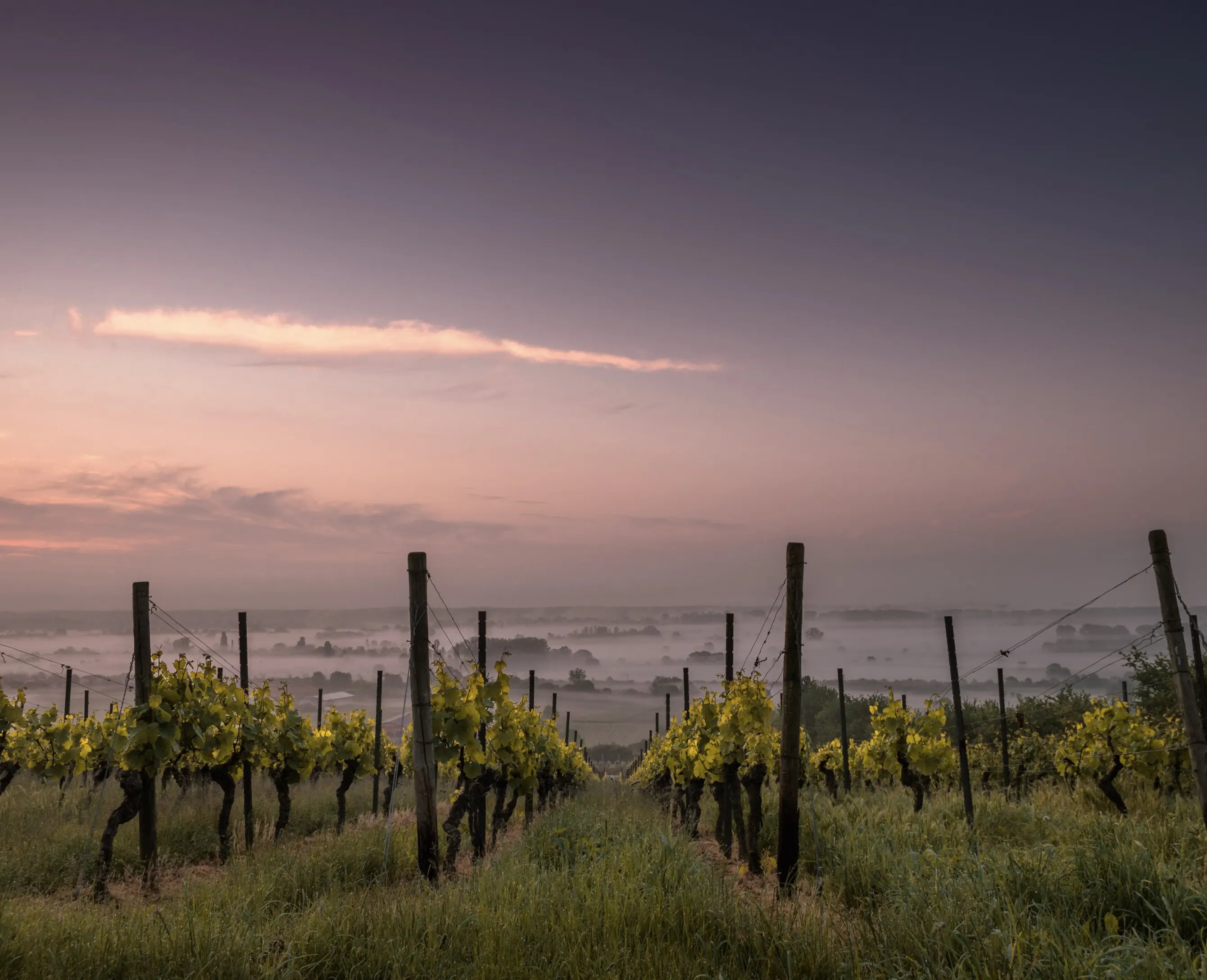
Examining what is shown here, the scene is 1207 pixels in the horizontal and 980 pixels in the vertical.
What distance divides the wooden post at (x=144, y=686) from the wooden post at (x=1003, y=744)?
18.4 m

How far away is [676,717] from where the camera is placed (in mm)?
19844

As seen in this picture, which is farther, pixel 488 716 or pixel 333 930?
pixel 488 716

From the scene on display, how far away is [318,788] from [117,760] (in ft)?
51.8

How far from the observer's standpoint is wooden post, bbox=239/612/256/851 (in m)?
14.8

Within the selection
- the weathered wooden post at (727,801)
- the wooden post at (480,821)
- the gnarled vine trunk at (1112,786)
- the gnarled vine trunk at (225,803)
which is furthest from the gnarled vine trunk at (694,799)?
Answer: the gnarled vine trunk at (225,803)

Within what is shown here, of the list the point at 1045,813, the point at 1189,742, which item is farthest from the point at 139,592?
the point at 1045,813

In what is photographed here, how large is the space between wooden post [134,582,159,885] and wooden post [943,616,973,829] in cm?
1339

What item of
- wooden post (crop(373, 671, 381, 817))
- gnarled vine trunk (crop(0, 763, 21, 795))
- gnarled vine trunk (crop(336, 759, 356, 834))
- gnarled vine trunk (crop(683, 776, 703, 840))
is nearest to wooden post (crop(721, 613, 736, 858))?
gnarled vine trunk (crop(683, 776, 703, 840))

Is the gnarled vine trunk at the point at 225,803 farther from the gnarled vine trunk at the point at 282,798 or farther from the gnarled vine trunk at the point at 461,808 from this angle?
the gnarled vine trunk at the point at 461,808

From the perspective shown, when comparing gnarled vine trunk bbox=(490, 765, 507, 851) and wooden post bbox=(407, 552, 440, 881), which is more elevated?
wooden post bbox=(407, 552, 440, 881)

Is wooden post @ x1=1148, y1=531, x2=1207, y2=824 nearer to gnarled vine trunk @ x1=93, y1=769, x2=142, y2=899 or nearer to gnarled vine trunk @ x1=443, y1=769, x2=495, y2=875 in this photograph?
gnarled vine trunk @ x1=443, y1=769, x2=495, y2=875

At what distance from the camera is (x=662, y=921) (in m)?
5.90

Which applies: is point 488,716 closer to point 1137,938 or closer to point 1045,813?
point 1137,938

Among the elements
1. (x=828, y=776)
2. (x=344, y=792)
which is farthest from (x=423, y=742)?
(x=828, y=776)
